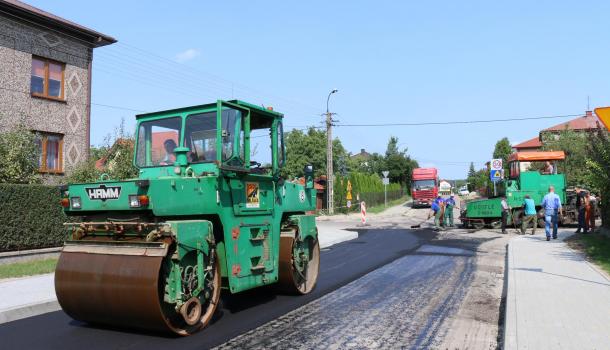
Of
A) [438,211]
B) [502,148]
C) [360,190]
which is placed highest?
[502,148]

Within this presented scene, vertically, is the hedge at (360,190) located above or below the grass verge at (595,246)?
above

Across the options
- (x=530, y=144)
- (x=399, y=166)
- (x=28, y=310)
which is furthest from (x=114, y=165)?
(x=530, y=144)

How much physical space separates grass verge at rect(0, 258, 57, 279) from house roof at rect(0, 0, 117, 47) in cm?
891

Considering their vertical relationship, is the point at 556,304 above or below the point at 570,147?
below

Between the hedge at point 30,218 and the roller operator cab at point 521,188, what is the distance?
16.7 meters

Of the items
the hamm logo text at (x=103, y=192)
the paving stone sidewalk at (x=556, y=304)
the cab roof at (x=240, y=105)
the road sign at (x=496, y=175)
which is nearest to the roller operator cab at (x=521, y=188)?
the road sign at (x=496, y=175)

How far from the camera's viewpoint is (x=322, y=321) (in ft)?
21.1

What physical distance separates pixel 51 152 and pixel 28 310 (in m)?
12.2

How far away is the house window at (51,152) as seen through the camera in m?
17.4

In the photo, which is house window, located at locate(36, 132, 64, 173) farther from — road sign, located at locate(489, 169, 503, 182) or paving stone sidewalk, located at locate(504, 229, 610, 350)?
road sign, located at locate(489, 169, 503, 182)

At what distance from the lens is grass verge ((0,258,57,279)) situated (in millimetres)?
10328

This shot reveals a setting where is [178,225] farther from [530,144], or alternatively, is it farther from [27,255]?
[530,144]

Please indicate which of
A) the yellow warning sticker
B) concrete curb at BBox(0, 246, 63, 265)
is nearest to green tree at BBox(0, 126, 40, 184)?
concrete curb at BBox(0, 246, 63, 265)

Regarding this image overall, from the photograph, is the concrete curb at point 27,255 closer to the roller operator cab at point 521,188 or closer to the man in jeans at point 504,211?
the man in jeans at point 504,211
